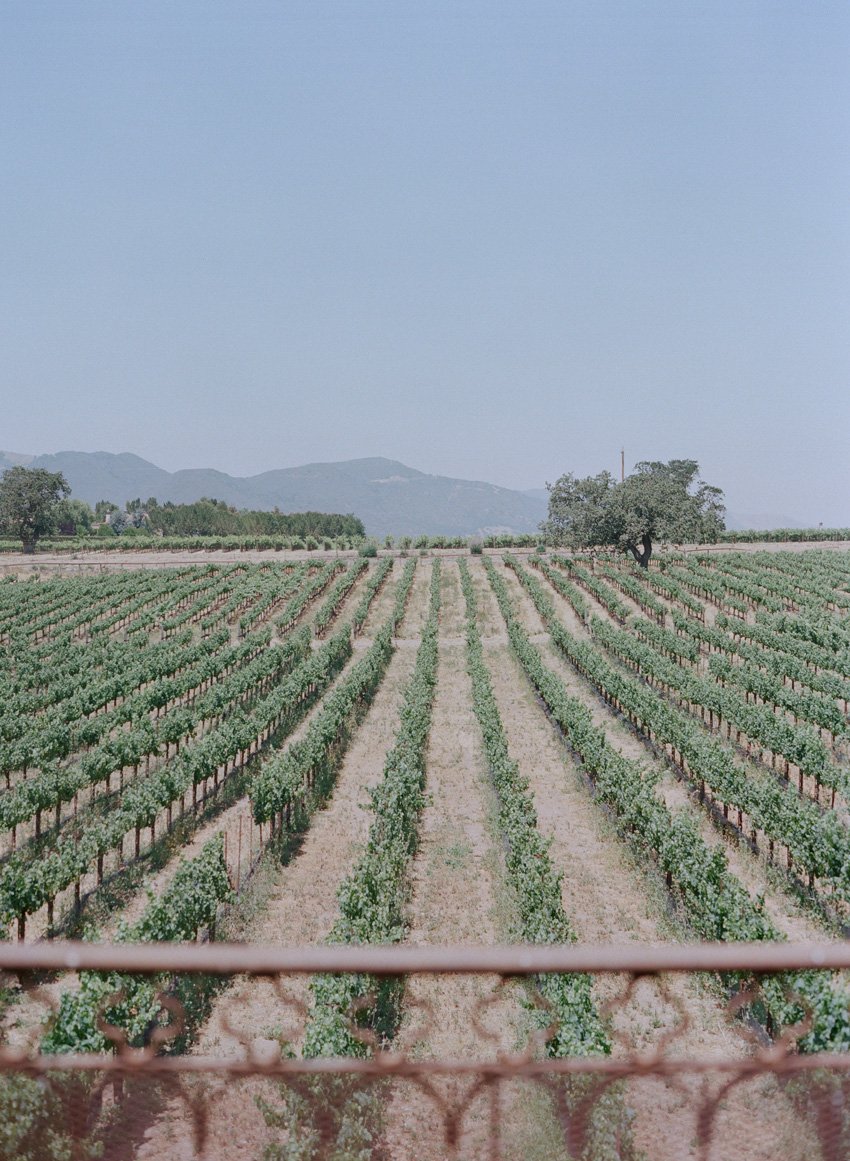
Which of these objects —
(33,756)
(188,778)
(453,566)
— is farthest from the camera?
(453,566)

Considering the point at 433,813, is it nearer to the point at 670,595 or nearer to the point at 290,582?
the point at 670,595

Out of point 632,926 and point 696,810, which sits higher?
point 696,810

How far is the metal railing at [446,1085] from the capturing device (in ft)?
8.46

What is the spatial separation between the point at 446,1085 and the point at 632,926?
548 inches

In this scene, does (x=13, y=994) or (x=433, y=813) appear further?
(x=433, y=813)

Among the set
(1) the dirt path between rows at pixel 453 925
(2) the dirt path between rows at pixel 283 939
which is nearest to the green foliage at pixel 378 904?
(1) the dirt path between rows at pixel 453 925

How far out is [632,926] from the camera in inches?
601

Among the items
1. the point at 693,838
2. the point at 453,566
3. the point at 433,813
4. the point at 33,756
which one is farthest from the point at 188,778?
the point at 453,566

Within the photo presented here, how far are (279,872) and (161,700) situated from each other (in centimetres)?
1366

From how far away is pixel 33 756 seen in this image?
22.2 m

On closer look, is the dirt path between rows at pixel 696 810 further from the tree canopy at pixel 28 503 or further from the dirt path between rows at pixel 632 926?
the tree canopy at pixel 28 503

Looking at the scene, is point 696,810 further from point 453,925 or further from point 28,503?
point 28,503

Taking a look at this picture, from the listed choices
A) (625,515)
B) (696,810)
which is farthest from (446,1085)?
(625,515)

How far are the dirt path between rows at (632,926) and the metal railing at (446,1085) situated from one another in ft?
0.07
